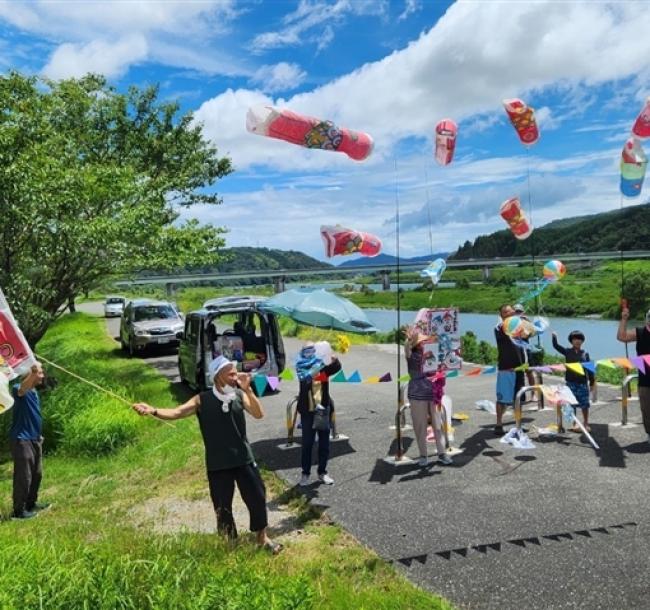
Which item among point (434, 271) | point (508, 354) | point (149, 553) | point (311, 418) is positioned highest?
point (434, 271)

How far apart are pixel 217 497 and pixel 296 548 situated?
88 centimetres

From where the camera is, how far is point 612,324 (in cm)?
4075

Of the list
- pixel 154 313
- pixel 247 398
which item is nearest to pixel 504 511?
pixel 247 398

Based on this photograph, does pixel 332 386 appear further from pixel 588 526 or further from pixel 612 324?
pixel 612 324

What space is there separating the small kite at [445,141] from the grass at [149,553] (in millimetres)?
5335

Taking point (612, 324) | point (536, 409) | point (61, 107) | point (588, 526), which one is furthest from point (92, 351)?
point (612, 324)

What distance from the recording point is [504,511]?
5723 millimetres

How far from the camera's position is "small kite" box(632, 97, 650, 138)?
8930 mm

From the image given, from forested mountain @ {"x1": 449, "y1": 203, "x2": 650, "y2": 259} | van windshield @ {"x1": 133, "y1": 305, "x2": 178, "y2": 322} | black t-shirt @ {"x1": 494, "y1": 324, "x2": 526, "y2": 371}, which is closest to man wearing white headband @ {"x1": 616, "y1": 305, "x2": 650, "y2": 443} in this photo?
black t-shirt @ {"x1": 494, "y1": 324, "x2": 526, "y2": 371}

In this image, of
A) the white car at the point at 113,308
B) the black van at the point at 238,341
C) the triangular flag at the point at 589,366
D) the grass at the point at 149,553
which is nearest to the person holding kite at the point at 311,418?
the grass at the point at 149,553

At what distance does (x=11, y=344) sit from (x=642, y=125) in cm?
888

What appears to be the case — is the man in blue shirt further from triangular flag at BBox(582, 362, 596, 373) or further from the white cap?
triangular flag at BBox(582, 362, 596, 373)

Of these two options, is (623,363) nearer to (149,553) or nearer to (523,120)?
(523,120)

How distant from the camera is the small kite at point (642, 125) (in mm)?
8930
